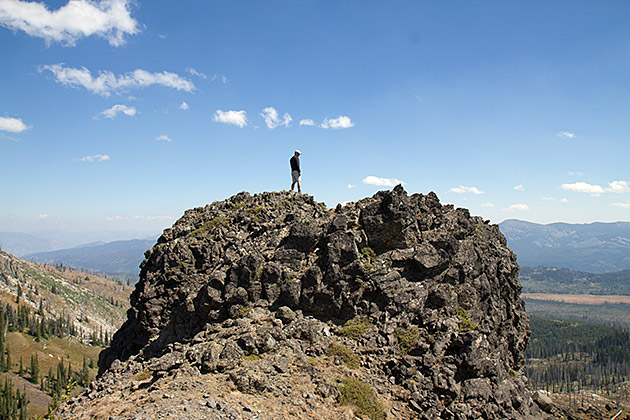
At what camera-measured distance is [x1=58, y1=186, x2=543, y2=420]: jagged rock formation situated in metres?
15.9

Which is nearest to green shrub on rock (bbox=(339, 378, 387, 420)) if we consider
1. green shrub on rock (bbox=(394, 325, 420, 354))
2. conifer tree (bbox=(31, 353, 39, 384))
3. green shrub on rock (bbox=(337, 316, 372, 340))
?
green shrub on rock (bbox=(394, 325, 420, 354))

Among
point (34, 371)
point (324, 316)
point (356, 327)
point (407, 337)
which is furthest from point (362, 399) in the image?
point (34, 371)

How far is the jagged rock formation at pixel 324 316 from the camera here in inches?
627

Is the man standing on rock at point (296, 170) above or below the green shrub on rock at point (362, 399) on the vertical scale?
above

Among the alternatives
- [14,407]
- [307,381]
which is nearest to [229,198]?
[307,381]

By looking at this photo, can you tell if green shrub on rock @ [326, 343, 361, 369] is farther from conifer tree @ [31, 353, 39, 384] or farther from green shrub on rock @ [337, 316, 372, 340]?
conifer tree @ [31, 353, 39, 384]

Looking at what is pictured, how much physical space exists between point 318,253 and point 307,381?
910 cm

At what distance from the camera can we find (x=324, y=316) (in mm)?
21547

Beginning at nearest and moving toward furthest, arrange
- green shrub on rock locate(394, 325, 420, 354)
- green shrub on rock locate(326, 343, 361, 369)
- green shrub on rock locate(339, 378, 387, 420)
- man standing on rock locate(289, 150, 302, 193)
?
green shrub on rock locate(339, 378, 387, 420) < green shrub on rock locate(326, 343, 361, 369) < green shrub on rock locate(394, 325, 420, 354) < man standing on rock locate(289, 150, 302, 193)

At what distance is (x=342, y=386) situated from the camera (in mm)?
16250

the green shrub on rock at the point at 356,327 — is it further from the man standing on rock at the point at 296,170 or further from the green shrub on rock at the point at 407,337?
the man standing on rock at the point at 296,170

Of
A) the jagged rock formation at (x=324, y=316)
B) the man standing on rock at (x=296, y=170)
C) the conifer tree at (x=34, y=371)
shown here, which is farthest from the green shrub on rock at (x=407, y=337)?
the conifer tree at (x=34, y=371)

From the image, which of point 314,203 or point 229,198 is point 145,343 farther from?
point 314,203

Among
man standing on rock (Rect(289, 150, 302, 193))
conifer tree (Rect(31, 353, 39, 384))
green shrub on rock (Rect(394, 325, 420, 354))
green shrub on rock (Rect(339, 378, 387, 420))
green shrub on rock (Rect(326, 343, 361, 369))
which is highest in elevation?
man standing on rock (Rect(289, 150, 302, 193))
